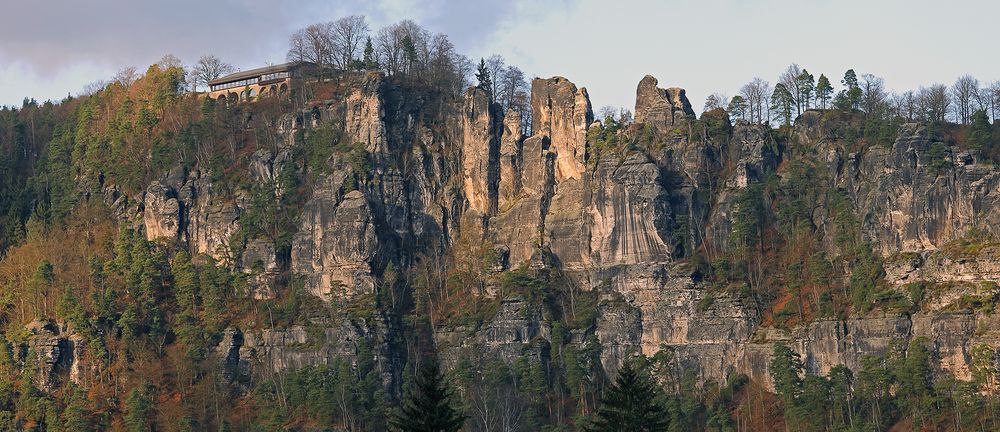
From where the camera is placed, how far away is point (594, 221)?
11981 cm

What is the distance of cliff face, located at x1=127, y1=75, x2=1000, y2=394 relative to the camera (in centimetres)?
10656

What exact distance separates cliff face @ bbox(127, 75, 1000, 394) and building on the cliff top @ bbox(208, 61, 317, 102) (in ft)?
25.0

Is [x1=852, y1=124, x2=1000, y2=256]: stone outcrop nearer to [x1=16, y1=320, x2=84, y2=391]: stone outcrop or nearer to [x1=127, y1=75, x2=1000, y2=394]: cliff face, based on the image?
[x1=127, y1=75, x2=1000, y2=394]: cliff face

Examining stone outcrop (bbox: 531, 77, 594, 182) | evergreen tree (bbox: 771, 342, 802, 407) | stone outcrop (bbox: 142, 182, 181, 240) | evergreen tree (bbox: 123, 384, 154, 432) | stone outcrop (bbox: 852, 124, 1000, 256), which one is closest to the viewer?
evergreen tree (bbox: 771, 342, 802, 407)

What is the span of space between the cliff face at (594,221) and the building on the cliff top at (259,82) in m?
7.63

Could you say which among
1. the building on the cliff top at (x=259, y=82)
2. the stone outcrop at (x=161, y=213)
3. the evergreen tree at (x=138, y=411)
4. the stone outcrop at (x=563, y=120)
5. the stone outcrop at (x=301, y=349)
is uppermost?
the building on the cliff top at (x=259, y=82)

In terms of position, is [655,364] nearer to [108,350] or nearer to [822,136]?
[822,136]

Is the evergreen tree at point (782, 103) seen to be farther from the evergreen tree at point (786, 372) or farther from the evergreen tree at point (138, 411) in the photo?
the evergreen tree at point (138, 411)

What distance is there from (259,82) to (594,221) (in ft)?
115

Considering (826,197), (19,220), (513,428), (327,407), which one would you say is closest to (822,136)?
(826,197)

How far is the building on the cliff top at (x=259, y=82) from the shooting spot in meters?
138

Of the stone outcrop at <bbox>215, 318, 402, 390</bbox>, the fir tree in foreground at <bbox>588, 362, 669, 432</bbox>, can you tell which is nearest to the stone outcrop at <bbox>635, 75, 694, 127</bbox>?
the stone outcrop at <bbox>215, 318, 402, 390</bbox>

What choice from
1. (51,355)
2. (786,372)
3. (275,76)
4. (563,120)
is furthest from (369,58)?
(786,372)

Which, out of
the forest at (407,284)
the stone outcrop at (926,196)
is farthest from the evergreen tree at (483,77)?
the stone outcrop at (926,196)
